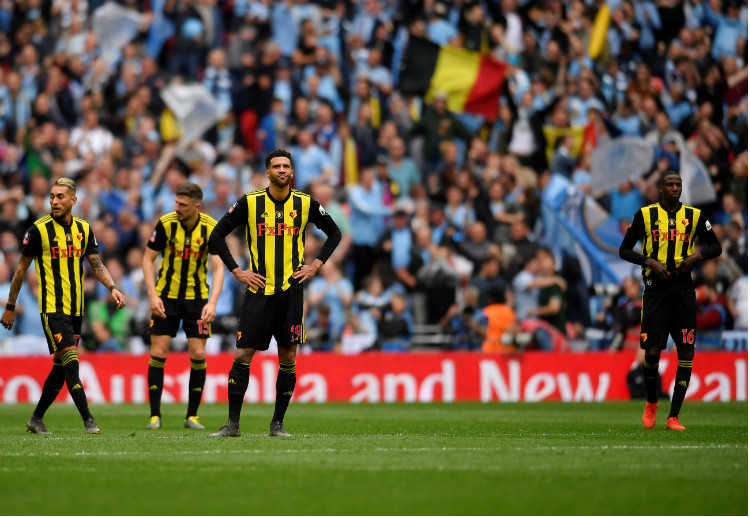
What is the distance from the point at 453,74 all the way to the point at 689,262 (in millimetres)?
11869

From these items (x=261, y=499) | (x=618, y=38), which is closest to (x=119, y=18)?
(x=618, y=38)

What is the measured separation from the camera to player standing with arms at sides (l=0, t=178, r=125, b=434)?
11.2 meters

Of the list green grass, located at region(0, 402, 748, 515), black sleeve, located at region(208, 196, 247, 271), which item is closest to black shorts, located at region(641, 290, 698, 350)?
green grass, located at region(0, 402, 748, 515)

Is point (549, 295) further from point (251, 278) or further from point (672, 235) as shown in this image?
point (251, 278)

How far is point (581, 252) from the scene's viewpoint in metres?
19.6

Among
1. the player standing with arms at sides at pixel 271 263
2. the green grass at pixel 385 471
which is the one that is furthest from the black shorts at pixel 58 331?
the player standing with arms at sides at pixel 271 263

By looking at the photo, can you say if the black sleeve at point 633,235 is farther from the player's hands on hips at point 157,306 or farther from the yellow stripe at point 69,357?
the yellow stripe at point 69,357

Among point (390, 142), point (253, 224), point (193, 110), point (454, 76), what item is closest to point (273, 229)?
point (253, 224)

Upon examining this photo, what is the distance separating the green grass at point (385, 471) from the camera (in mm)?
6449

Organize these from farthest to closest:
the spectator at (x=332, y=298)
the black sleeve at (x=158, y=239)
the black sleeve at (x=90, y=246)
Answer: the spectator at (x=332, y=298) < the black sleeve at (x=158, y=239) < the black sleeve at (x=90, y=246)

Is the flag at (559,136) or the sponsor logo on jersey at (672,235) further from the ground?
the flag at (559,136)

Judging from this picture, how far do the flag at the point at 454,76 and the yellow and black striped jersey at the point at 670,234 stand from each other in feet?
35.4

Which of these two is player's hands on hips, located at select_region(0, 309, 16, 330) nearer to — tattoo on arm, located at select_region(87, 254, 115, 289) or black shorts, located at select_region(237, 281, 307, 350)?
tattoo on arm, located at select_region(87, 254, 115, 289)

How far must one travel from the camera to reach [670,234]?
1142 centimetres
